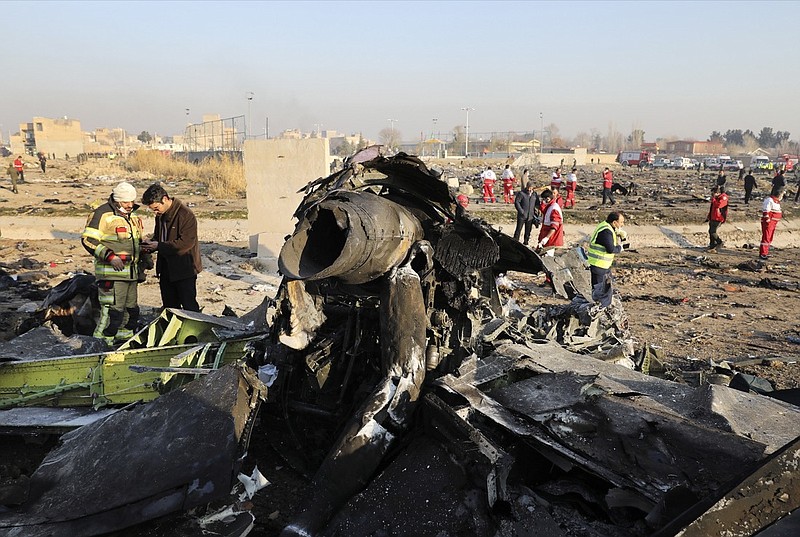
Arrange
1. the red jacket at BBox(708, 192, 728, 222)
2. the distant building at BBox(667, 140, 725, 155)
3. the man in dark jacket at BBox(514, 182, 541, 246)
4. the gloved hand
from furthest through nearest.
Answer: the distant building at BBox(667, 140, 725, 155) → the red jacket at BBox(708, 192, 728, 222) → the man in dark jacket at BBox(514, 182, 541, 246) → the gloved hand

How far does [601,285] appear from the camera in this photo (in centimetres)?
757

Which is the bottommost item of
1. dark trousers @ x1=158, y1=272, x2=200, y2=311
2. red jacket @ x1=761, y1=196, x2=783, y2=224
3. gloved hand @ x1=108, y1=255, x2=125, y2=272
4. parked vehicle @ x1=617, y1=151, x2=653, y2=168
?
dark trousers @ x1=158, y1=272, x2=200, y2=311

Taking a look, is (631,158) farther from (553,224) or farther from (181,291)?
(181,291)

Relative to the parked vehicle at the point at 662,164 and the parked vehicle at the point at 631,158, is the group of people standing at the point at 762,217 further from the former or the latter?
the parked vehicle at the point at 631,158

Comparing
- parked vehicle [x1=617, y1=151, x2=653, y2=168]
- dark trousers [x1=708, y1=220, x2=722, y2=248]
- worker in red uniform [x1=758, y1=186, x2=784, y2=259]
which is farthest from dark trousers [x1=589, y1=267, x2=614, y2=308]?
parked vehicle [x1=617, y1=151, x2=653, y2=168]

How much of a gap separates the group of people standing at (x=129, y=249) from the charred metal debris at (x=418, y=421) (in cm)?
167

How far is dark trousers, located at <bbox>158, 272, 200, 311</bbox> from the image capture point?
595 centimetres

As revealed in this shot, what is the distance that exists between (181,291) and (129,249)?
0.64 meters

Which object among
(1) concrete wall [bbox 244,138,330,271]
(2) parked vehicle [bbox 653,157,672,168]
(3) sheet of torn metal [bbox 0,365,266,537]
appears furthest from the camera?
(2) parked vehicle [bbox 653,157,672,168]

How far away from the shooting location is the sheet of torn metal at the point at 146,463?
286cm

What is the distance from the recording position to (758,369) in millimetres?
6398

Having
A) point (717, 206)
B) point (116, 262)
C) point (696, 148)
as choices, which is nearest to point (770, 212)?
point (717, 206)

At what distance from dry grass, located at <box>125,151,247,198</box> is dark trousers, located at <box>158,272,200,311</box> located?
1562 centimetres

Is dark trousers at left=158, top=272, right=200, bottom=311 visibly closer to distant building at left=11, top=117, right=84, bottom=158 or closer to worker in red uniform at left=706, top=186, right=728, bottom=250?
worker in red uniform at left=706, top=186, right=728, bottom=250
